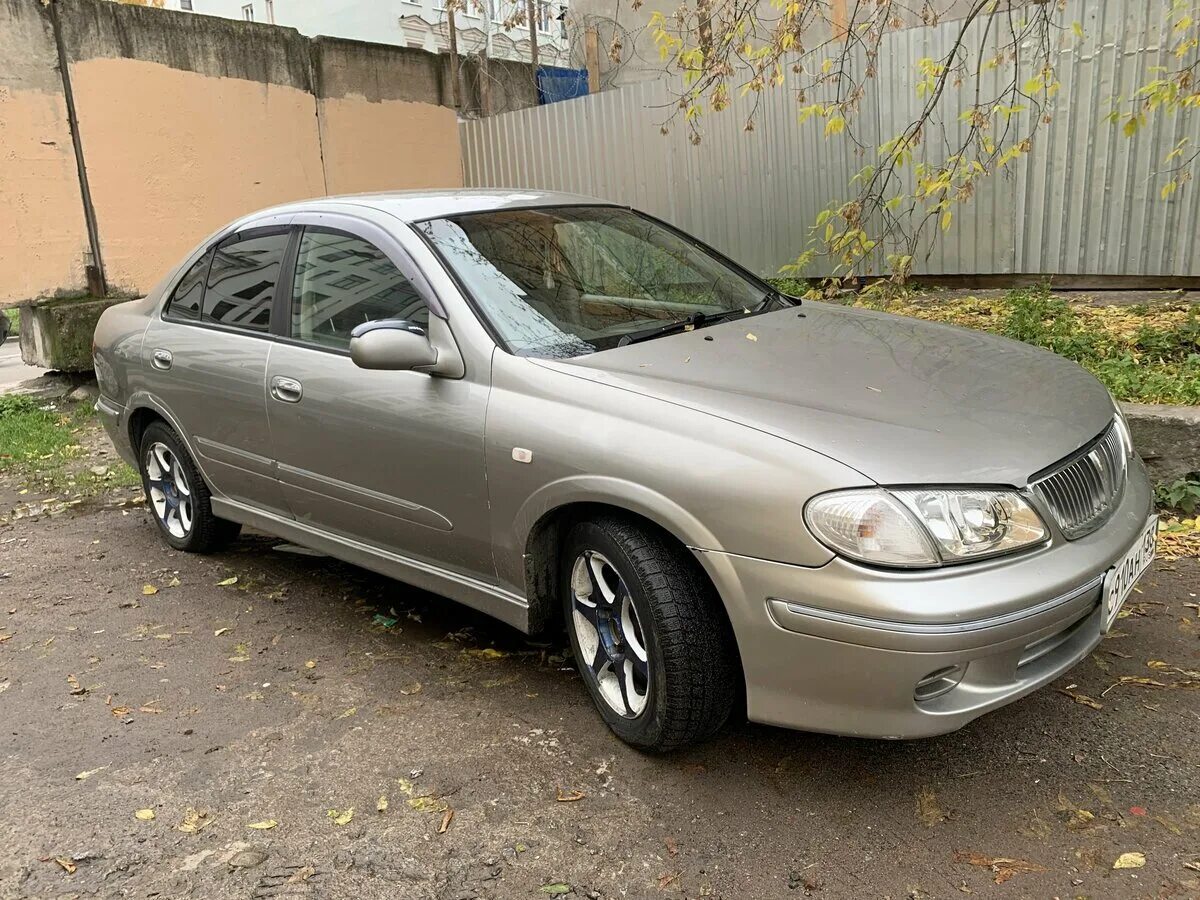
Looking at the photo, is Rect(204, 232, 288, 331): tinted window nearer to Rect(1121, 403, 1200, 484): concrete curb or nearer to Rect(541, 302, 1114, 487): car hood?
Rect(541, 302, 1114, 487): car hood

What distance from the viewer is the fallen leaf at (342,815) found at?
273 centimetres

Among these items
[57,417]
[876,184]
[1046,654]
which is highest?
[876,184]

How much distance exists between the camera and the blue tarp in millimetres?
11867

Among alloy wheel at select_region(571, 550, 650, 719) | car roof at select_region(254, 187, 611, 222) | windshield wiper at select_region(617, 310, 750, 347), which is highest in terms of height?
car roof at select_region(254, 187, 611, 222)

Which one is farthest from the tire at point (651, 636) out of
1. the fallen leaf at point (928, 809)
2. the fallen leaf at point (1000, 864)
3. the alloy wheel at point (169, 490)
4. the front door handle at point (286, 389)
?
the alloy wheel at point (169, 490)

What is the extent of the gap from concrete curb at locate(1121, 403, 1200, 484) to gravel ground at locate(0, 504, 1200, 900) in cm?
74

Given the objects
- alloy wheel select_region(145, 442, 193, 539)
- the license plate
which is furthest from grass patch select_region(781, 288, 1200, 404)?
alloy wheel select_region(145, 442, 193, 539)

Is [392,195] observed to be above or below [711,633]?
above

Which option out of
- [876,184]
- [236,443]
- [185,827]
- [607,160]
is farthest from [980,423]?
[607,160]

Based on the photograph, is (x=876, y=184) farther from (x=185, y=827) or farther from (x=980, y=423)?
(x=185, y=827)

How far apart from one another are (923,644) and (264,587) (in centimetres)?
320

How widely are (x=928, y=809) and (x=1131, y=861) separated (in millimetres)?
479

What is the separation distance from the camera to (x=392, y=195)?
13.2 feet

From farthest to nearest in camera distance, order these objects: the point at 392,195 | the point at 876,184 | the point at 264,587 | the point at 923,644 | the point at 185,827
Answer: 1. the point at 876,184
2. the point at 264,587
3. the point at 392,195
4. the point at 185,827
5. the point at 923,644
